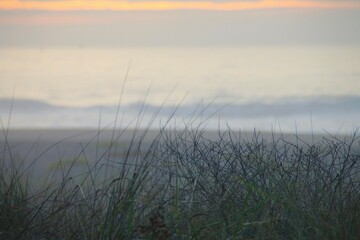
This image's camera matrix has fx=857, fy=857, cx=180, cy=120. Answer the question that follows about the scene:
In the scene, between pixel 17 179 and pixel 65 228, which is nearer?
pixel 65 228

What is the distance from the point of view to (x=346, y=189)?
10.1 ft

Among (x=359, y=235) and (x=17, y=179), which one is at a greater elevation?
(x=17, y=179)

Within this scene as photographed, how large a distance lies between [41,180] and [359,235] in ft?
4.85

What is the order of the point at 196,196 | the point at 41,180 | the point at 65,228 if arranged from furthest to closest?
1. the point at 41,180
2. the point at 196,196
3. the point at 65,228

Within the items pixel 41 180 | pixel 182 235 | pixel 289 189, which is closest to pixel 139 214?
pixel 182 235

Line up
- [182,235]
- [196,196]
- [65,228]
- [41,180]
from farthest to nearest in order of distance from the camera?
[41,180]
[196,196]
[65,228]
[182,235]

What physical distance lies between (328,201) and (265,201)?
0.24 metres

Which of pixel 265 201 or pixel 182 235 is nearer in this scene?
pixel 182 235

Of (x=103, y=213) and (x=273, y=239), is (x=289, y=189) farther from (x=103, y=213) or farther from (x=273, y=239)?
(x=103, y=213)

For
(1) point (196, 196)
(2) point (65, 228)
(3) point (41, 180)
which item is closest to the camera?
(2) point (65, 228)

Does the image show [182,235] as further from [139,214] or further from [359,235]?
[359,235]

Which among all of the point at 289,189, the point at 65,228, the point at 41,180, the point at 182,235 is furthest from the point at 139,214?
the point at 41,180

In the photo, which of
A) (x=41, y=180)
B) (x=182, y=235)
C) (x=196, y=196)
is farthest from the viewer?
(x=41, y=180)

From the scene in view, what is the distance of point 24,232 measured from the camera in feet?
9.11
